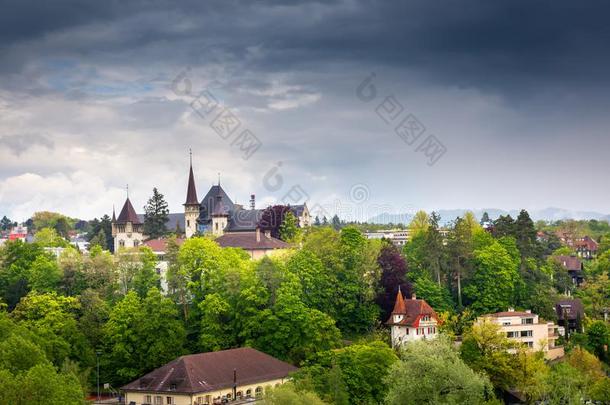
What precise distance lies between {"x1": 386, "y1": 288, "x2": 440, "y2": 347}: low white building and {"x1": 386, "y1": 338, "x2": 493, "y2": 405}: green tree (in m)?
17.7

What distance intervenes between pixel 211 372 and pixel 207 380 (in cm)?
129

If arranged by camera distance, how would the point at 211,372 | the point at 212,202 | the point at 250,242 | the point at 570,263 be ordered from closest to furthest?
the point at 211,372 < the point at 250,242 < the point at 570,263 < the point at 212,202

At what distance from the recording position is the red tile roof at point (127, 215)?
13325cm

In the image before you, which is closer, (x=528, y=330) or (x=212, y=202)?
(x=528, y=330)

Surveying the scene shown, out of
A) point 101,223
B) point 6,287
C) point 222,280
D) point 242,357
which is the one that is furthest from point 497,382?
point 101,223

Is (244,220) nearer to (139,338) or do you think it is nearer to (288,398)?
(139,338)

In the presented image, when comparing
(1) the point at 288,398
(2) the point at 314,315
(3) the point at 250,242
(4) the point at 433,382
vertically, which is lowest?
(4) the point at 433,382

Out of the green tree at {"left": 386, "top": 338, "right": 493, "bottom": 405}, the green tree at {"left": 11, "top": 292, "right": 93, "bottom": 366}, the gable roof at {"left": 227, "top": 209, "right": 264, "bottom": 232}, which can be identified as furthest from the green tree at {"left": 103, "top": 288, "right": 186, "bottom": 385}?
the gable roof at {"left": 227, "top": 209, "right": 264, "bottom": 232}

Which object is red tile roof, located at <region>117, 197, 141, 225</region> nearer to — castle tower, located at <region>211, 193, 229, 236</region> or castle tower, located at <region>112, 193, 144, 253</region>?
castle tower, located at <region>112, 193, 144, 253</region>

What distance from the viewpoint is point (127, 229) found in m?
133

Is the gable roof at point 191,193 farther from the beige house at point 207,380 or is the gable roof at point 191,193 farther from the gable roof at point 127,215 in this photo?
the beige house at point 207,380

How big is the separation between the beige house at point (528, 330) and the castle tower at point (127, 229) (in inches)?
2453

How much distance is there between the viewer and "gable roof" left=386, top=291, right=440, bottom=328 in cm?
7862

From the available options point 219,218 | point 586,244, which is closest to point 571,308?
point 219,218
